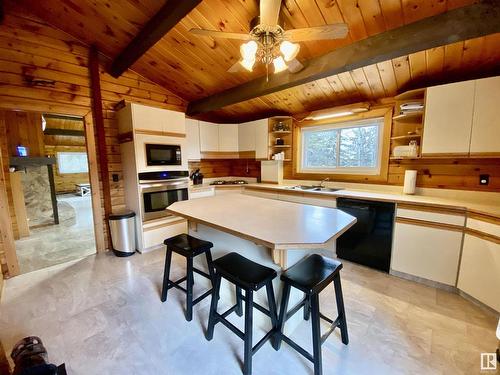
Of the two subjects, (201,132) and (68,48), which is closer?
(68,48)

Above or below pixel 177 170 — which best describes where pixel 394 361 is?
below

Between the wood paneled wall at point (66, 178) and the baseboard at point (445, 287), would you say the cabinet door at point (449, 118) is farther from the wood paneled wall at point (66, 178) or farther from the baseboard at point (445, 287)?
the wood paneled wall at point (66, 178)

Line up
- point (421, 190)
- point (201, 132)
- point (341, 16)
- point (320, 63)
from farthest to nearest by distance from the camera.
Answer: point (201, 132), point (421, 190), point (320, 63), point (341, 16)

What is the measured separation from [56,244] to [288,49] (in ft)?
14.9

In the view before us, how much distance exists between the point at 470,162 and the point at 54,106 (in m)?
5.11

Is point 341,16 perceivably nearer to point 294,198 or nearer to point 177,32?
point 177,32

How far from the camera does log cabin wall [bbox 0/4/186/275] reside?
8.29 ft

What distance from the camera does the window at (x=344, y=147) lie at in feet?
10.3

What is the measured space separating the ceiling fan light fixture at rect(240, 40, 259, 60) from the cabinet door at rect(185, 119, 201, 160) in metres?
2.51

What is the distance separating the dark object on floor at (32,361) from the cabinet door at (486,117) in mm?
3650

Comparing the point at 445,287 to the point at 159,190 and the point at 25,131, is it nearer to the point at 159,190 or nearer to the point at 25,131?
the point at 159,190

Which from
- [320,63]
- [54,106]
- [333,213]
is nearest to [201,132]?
[54,106]

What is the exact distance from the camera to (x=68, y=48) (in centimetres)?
287

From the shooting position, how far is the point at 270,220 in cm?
158
